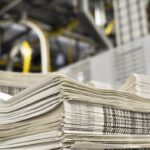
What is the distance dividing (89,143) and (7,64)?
13.7 feet

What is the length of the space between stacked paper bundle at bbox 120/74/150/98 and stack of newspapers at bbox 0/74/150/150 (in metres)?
0.12

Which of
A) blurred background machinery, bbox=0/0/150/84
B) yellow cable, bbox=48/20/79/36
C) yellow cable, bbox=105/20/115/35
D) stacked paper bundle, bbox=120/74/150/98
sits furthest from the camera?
yellow cable, bbox=48/20/79/36

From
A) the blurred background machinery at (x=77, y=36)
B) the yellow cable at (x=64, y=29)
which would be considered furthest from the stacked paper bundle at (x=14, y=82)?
the yellow cable at (x=64, y=29)

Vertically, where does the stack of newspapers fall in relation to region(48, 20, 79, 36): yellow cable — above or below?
below

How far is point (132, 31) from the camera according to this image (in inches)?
105

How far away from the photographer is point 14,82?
3.67 feet

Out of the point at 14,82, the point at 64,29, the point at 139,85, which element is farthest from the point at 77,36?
the point at 139,85

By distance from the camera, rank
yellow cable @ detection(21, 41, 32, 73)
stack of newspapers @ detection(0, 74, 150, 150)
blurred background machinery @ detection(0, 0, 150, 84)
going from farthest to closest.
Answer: yellow cable @ detection(21, 41, 32, 73)
blurred background machinery @ detection(0, 0, 150, 84)
stack of newspapers @ detection(0, 74, 150, 150)

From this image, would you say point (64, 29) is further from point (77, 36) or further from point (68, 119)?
point (68, 119)

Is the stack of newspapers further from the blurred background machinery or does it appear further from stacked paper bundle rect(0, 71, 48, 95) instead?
the blurred background machinery

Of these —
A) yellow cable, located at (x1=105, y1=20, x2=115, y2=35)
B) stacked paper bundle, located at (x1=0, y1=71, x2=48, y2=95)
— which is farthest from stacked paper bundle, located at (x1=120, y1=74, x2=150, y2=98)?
yellow cable, located at (x1=105, y1=20, x2=115, y2=35)

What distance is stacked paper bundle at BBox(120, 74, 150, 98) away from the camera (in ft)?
3.30

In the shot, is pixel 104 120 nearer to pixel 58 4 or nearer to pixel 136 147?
pixel 136 147

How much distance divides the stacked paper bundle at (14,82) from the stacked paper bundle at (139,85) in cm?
25
